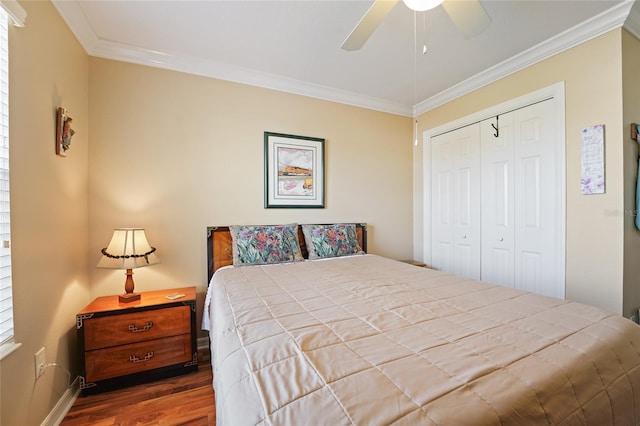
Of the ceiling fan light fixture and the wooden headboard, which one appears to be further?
the wooden headboard

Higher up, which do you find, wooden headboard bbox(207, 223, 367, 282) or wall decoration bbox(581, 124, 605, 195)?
wall decoration bbox(581, 124, 605, 195)

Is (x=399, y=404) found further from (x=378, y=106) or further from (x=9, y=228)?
(x=378, y=106)

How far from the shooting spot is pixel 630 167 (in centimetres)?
196

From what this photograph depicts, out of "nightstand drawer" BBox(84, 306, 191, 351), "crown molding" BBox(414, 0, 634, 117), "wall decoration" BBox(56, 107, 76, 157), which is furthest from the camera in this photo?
"crown molding" BBox(414, 0, 634, 117)

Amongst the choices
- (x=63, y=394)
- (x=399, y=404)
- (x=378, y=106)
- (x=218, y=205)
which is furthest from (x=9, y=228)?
(x=378, y=106)

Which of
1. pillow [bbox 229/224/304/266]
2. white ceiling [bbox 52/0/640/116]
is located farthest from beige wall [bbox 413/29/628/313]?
pillow [bbox 229/224/304/266]

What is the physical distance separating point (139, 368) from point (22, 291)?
3.04 ft

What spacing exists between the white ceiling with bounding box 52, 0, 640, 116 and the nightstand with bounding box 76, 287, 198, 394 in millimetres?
1999

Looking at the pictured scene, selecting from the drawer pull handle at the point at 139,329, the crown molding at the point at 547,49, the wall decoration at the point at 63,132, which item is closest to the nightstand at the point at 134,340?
the drawer pull handle at the point at 139,329

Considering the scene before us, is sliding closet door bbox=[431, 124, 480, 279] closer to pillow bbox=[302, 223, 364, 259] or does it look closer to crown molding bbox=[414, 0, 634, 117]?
crown molding bbox=[414, 0, 634, 117]

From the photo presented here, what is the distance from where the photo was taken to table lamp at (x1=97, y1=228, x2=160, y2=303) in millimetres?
1933

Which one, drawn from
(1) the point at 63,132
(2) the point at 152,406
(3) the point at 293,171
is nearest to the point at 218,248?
(3) the point at 293,171

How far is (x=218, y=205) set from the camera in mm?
2580

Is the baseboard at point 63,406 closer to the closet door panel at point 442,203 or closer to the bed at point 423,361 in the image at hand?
the bed at point 423,361
